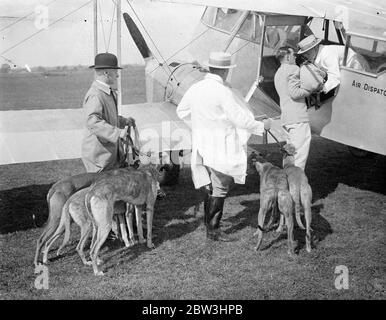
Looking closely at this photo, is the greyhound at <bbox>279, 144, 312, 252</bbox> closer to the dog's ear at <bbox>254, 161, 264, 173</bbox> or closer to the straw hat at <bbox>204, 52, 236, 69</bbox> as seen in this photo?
the dog's ear at <bbox>254, 161, 264, 173</bbox>

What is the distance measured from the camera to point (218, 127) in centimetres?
567

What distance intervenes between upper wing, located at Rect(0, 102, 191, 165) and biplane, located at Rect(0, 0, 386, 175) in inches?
0.5

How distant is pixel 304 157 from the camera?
6.62 meters

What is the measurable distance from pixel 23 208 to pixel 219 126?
10.6 ft

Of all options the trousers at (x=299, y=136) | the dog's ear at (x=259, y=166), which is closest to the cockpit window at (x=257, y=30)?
the trousers at (x=299, y=136)

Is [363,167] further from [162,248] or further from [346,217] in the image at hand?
[162,248]

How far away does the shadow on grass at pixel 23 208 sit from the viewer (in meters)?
6.46

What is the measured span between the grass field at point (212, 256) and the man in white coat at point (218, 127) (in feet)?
2.57

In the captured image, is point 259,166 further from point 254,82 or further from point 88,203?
point 88,203

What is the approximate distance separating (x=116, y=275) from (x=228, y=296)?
1.19m

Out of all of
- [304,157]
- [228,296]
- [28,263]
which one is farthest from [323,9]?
[28,263]

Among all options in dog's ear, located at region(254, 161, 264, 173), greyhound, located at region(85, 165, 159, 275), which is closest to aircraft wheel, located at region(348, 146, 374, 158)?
dog's ear, located at region(254, 161, 264, 173)

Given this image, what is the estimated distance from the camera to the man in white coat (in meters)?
5.56

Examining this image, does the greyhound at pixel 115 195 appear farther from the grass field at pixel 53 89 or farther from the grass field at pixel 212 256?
the grass field at pixel 53 89
